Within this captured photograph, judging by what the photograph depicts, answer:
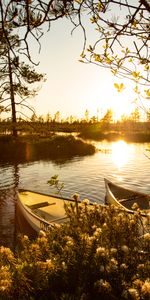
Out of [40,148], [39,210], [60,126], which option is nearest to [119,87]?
[39,210]

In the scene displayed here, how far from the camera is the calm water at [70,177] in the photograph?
723 inches

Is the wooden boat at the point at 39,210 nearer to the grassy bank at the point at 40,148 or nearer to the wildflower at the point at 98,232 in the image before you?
the wildflower at the point at 98,232

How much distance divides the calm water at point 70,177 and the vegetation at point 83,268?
888 centimetres

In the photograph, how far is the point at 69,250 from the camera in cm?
487

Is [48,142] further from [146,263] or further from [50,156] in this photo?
[146,263]

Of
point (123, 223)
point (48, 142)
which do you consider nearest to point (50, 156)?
point (48, 142)

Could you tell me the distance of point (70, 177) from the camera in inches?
1114

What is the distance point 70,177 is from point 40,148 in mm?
14582

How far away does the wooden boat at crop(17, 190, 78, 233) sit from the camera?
12.6m

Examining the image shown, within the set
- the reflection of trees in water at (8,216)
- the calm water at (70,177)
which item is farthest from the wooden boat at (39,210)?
the calm water at (70,177)

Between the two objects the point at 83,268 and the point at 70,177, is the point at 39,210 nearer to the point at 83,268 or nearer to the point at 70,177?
the point at 83,268

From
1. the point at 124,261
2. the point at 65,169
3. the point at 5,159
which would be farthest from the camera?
the point at 5,159

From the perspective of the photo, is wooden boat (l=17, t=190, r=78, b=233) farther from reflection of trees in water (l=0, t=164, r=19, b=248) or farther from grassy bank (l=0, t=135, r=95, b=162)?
grassy bank (l=0, t=135, r=95, b=162)

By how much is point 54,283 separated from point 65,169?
90.4ft
